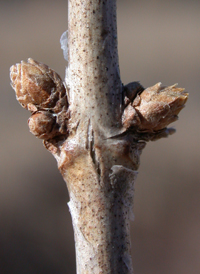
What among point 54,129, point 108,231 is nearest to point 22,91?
point 54,129

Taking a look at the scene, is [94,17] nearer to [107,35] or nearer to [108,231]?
[107,35]

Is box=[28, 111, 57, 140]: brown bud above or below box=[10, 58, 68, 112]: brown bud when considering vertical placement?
below

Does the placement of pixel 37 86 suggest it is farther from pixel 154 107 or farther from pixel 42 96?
pixel 154 107

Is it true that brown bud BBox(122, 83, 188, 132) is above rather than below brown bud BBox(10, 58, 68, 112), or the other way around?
below

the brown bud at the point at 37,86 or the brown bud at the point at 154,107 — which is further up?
the brown bud at the point at 37,86
